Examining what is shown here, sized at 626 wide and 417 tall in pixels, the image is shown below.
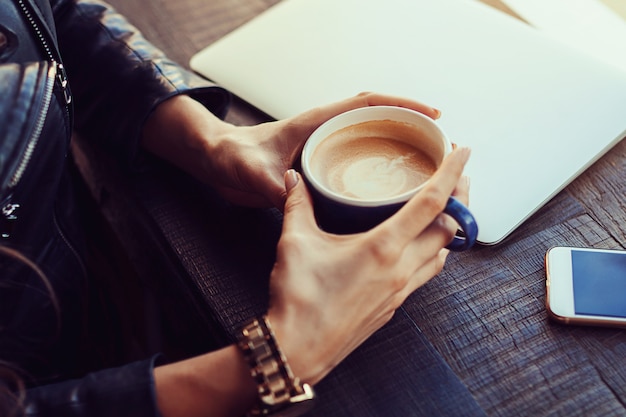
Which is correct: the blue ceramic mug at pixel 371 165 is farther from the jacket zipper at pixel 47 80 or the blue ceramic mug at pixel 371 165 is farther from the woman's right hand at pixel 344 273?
the jacket zipper at pixel 47 80

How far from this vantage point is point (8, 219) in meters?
0.71

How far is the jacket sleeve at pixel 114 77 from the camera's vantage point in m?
0.84

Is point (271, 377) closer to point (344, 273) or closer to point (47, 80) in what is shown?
point (344, 273)

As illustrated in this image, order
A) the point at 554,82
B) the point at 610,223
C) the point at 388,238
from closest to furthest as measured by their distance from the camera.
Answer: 1. the point at 388,238
2. the point at 610,223
3. the point at 554,82

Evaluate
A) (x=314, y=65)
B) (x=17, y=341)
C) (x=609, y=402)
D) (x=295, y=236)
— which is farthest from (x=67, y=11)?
(x=609, y=402)

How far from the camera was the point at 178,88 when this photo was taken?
0.84 meters

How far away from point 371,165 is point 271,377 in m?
0.24

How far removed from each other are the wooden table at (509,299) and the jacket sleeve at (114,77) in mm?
67

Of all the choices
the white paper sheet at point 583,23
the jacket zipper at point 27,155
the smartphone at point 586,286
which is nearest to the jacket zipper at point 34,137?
the jacket zipper at point 27,155

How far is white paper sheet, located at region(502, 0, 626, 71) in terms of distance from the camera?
92 centimetres

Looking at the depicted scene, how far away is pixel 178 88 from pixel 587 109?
0.53 m

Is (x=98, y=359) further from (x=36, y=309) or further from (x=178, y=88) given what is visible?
(x=178, y=88)

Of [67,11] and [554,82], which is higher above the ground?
[554,82]

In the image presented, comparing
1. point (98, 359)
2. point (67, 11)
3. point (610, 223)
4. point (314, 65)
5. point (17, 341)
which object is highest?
point (610, 223)
